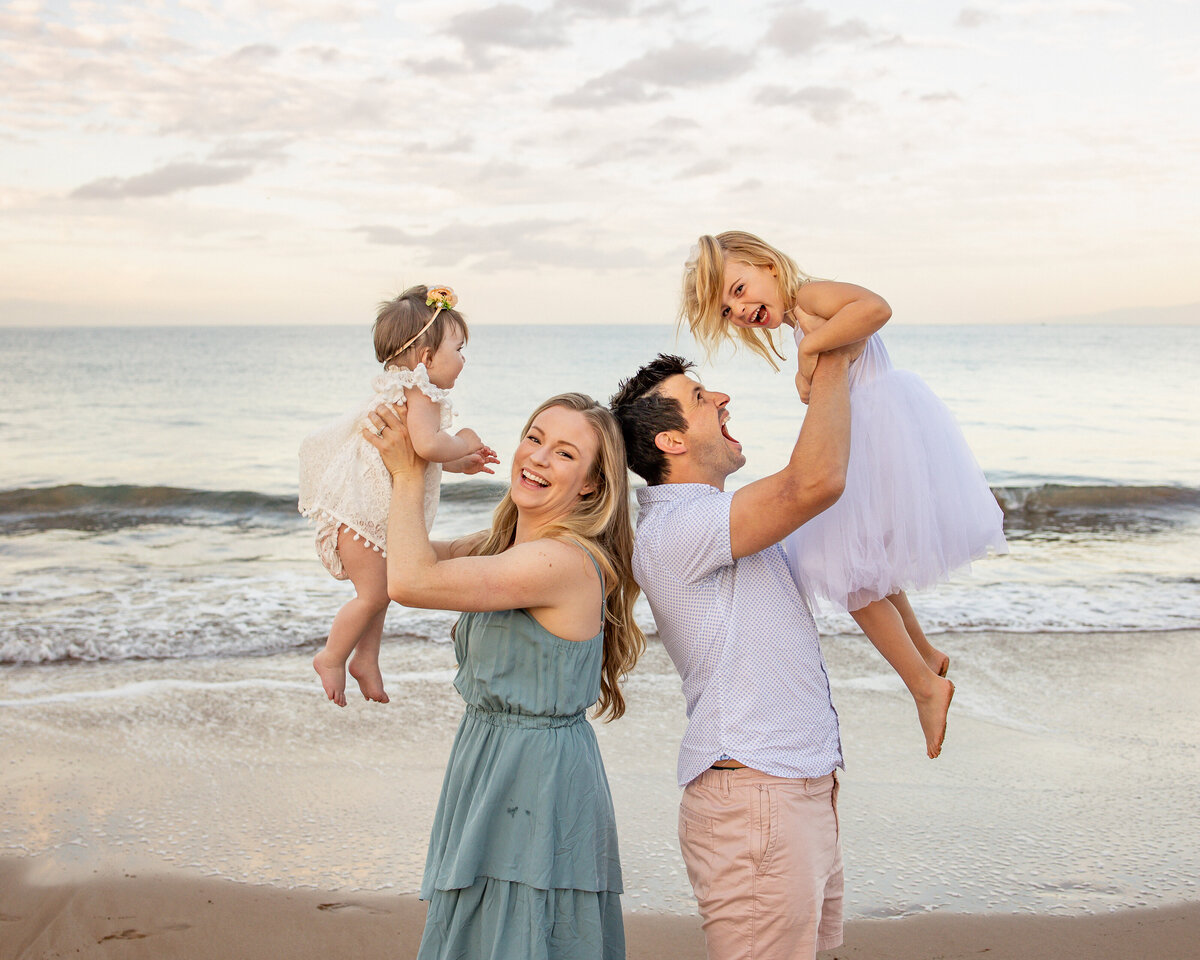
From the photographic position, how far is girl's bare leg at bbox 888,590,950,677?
9.72ft

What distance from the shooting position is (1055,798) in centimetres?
441

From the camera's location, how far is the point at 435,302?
2.92m

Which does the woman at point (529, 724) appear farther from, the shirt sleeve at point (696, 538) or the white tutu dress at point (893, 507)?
the white tutu dress at point (893, 507)

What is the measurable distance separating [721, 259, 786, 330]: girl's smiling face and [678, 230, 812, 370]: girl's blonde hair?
0.02 metres

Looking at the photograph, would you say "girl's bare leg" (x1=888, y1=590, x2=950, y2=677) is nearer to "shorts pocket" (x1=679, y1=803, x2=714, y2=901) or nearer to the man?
the man

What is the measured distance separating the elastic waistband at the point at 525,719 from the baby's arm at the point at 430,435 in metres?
0.68

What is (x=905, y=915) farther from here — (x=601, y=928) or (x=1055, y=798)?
(x=601, y=928)

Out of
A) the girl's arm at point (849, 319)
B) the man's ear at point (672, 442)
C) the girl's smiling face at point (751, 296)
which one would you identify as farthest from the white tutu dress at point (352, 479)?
the girl's arm at point (849, 319)

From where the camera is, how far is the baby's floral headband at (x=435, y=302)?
288cm

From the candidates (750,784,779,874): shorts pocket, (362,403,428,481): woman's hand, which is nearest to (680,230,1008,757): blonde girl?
(750,784,779,874): shorts pocket

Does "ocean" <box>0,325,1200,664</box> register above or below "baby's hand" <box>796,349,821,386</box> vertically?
below

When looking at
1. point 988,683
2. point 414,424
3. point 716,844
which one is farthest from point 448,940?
point 988,683

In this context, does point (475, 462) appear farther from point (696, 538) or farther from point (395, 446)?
point (696, 538)

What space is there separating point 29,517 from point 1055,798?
12894 mm
